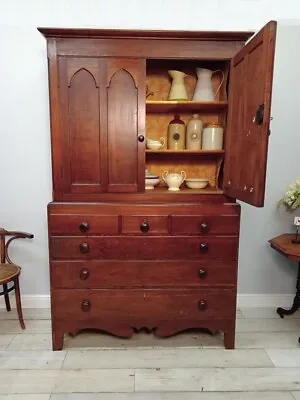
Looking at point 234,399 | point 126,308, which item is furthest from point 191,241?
point 234,399

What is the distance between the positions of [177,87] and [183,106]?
130 mm

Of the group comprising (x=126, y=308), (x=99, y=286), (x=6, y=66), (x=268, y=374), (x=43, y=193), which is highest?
(x=6, y=66)

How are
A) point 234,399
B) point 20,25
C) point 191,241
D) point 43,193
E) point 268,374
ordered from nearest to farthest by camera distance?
point 234,399 < point 268,374 < point 191,241 < point 20,25 < point 43,193

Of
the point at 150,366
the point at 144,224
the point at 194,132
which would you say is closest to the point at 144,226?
the point at 144,224

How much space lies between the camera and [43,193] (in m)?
2.39

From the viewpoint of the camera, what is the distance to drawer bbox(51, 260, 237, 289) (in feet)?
6.29

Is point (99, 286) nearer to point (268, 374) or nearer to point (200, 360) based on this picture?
point (200, 360)

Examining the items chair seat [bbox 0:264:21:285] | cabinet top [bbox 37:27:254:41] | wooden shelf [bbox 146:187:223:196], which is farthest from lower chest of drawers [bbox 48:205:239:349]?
cabinet top [bbox 37:27:254:41]

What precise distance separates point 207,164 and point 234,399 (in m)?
1.48

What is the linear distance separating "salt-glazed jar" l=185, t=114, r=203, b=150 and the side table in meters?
0.90

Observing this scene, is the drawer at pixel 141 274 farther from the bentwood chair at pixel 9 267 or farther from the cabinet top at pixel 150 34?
the cabinet top at pixel 150 34

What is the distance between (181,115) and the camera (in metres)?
2.26

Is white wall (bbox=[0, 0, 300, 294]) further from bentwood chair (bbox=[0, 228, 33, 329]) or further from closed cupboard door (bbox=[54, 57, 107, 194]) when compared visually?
closed cupboard door (bbox=[54, 57, 107, 194])

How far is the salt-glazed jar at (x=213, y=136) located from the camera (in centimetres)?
200
